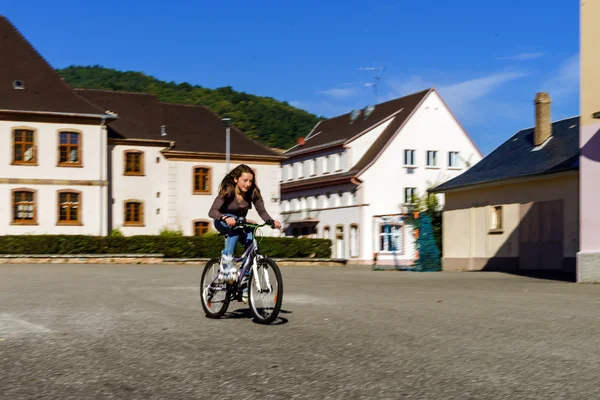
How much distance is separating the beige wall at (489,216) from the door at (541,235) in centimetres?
31

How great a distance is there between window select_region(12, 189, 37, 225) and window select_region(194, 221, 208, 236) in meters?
11.1

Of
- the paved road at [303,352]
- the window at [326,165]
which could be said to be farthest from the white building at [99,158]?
the paved road at [303,352]

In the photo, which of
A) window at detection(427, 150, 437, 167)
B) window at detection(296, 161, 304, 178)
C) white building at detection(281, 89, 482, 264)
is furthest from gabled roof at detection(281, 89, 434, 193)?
window at detection(427, 150, 437, 167)

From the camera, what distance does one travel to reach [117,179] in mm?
54156

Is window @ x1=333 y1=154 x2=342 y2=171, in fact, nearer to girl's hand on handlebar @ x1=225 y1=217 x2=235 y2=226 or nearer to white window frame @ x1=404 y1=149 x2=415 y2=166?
white window frame @ x1=404 y1=149 x2=415 y2=166

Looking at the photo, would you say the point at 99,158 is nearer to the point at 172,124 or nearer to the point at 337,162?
the point at 172,124

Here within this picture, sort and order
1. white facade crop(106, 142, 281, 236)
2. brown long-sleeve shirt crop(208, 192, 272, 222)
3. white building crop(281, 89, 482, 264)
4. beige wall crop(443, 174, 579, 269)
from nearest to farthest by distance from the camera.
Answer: brown long-sleeve shirt crop(208, 192, 272, 222)
beige wall crop(443, 174, 579, 269)
white facade crop(106, 142, 281, 236)
white building crop(281, 89, 482, 264)

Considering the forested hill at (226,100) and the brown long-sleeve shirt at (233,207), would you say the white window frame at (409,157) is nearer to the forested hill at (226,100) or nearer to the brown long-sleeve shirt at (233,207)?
the forested hill at (226,100)

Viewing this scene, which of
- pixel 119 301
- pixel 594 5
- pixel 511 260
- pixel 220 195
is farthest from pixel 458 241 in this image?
pixel 220 195

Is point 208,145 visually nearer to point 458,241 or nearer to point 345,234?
point 345,234

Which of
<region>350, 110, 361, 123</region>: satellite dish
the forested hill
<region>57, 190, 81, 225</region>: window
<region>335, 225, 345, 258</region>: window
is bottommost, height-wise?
<region>335, 225, 345, 258</region>: window

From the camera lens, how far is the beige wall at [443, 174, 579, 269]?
30594mm

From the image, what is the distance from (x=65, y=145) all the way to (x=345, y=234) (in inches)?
942

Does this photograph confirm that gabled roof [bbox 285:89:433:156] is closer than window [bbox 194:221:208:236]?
No
